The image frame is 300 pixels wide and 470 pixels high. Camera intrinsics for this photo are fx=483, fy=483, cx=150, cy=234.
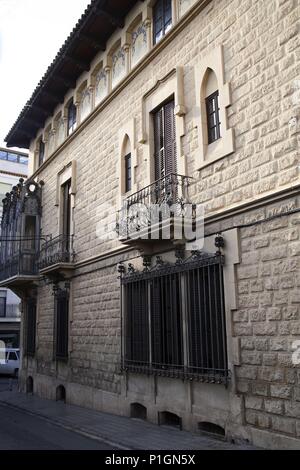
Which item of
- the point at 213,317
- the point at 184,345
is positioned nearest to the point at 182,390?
the point at 184,345

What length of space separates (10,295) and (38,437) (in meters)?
30.7

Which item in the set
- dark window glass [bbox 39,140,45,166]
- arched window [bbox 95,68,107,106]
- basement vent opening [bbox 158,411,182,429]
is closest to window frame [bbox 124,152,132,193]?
arched window [bbox 95,68,107,106]

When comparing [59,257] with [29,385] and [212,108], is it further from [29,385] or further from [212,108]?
[212,108]

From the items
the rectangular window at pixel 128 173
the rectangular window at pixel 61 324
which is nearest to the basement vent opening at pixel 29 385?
the rectangular window at pixel 61 324

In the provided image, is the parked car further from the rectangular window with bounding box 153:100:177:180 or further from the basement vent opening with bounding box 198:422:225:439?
the basement vent opening with bounding box 198:422:225:439

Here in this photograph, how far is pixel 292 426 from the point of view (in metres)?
6.88

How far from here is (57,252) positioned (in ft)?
52.0

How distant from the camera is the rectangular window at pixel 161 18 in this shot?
11273 millimetres

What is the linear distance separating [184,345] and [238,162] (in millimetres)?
3626

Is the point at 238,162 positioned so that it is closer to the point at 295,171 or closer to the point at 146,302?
the point at 295,171

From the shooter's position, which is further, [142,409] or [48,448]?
[142,409]

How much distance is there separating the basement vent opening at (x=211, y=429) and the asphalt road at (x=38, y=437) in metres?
1.67

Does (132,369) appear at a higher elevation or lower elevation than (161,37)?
lower

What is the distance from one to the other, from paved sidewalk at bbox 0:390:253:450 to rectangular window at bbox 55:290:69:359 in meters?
1.78
